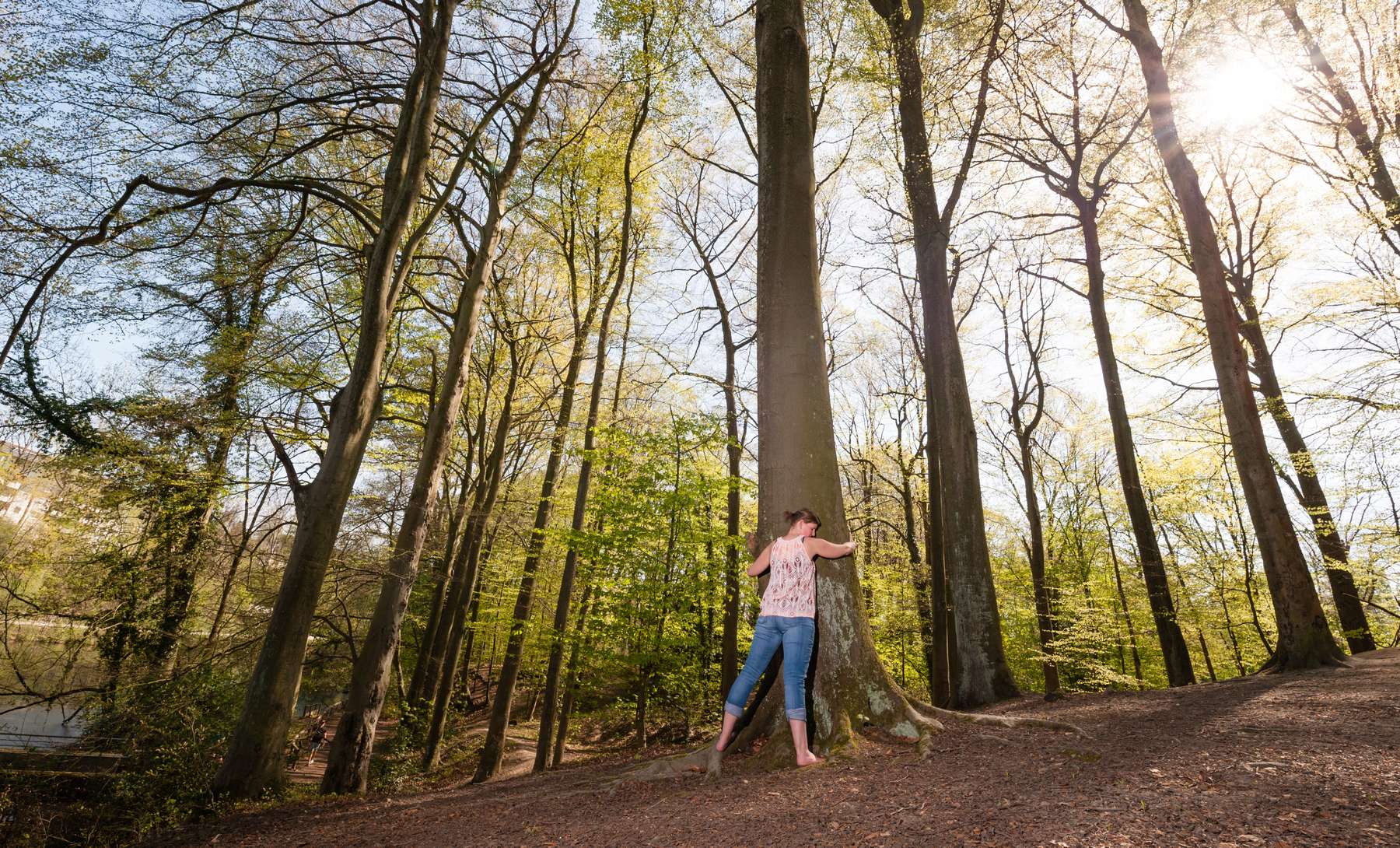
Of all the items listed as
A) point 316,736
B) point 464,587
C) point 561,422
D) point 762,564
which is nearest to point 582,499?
point 561,422

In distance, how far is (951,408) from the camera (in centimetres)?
833

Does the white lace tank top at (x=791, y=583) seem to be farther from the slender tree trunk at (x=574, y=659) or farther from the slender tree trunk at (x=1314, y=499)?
the slender tree trunk at (x=1314, y=499)

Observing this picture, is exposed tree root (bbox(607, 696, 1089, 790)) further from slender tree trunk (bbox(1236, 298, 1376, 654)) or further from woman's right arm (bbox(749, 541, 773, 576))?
slender tree trunk (bbox(1236, 298, 1376, 654))

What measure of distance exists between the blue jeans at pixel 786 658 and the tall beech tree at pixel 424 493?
4.90 metres

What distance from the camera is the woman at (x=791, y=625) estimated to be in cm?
371

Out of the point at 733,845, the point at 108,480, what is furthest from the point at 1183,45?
the point at 108,480

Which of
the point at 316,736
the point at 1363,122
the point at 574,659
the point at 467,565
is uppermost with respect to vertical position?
the point at 1363,122

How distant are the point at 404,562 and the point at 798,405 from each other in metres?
6.14

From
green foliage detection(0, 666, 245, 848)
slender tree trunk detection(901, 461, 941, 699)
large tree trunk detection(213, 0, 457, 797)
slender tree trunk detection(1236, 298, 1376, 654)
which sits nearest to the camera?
green foliage detection(0, 666, 245, 848)

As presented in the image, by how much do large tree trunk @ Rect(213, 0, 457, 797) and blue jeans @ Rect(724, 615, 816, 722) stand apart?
16.8 ft

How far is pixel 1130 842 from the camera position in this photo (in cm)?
212

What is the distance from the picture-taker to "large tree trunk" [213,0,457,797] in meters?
5.81

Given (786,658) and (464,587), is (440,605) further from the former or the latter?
(786,658)

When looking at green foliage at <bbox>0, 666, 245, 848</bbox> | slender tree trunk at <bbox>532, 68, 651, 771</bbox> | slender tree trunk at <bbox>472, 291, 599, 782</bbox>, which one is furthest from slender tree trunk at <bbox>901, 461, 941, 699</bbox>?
green foliage at <bbox>0, 666, 245, 848</bbox>
